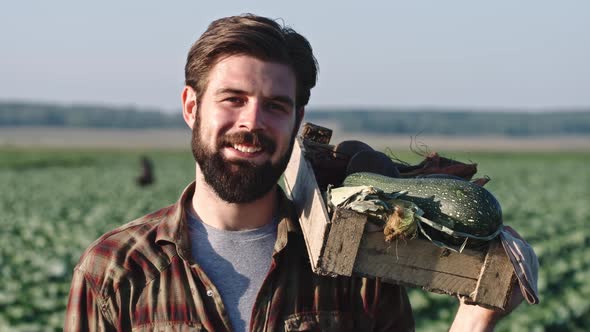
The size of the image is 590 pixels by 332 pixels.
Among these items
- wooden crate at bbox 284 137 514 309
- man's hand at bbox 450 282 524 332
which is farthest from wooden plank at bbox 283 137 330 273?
man's hand at bbox 450 282 524 332

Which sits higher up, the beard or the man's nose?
the man's nose

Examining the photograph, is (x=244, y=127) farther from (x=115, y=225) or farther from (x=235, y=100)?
(x=115, y=225)

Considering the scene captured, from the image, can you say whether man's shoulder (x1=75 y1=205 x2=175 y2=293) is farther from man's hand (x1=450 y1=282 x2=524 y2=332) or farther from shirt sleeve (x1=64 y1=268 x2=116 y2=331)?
man's hand (x1=450 y1=282 x2=524 y2=332)

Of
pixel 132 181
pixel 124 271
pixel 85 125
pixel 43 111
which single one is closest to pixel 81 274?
pixel 124 271

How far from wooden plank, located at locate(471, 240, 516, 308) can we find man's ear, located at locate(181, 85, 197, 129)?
1.11m

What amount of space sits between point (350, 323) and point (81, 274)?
92 centimetres

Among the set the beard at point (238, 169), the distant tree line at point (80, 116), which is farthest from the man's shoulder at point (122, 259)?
the distant tree line at point (80, 116)

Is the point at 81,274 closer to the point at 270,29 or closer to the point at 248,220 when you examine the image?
the point at 248,220

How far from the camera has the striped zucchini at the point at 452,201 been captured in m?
2.84

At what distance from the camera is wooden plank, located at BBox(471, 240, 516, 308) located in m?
2.78

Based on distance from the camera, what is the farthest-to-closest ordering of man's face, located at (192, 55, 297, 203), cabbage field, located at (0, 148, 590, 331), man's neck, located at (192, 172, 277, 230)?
cabbage field, located at (0, 148, 590, 331)
man's neck, located at (192, 172, 277, 230)
man's face, located at (192, 55, 297, 203)

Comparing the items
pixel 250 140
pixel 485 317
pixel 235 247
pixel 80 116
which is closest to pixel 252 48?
pixel 250 140

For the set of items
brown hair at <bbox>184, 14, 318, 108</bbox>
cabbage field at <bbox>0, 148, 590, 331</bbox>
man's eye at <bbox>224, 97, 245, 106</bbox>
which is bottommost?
cabbage field at <bbox>0, 148, 590, 331</bbox>

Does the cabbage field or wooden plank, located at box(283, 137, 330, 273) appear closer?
wooden plank, located at box(283, 137, 330, 273)
